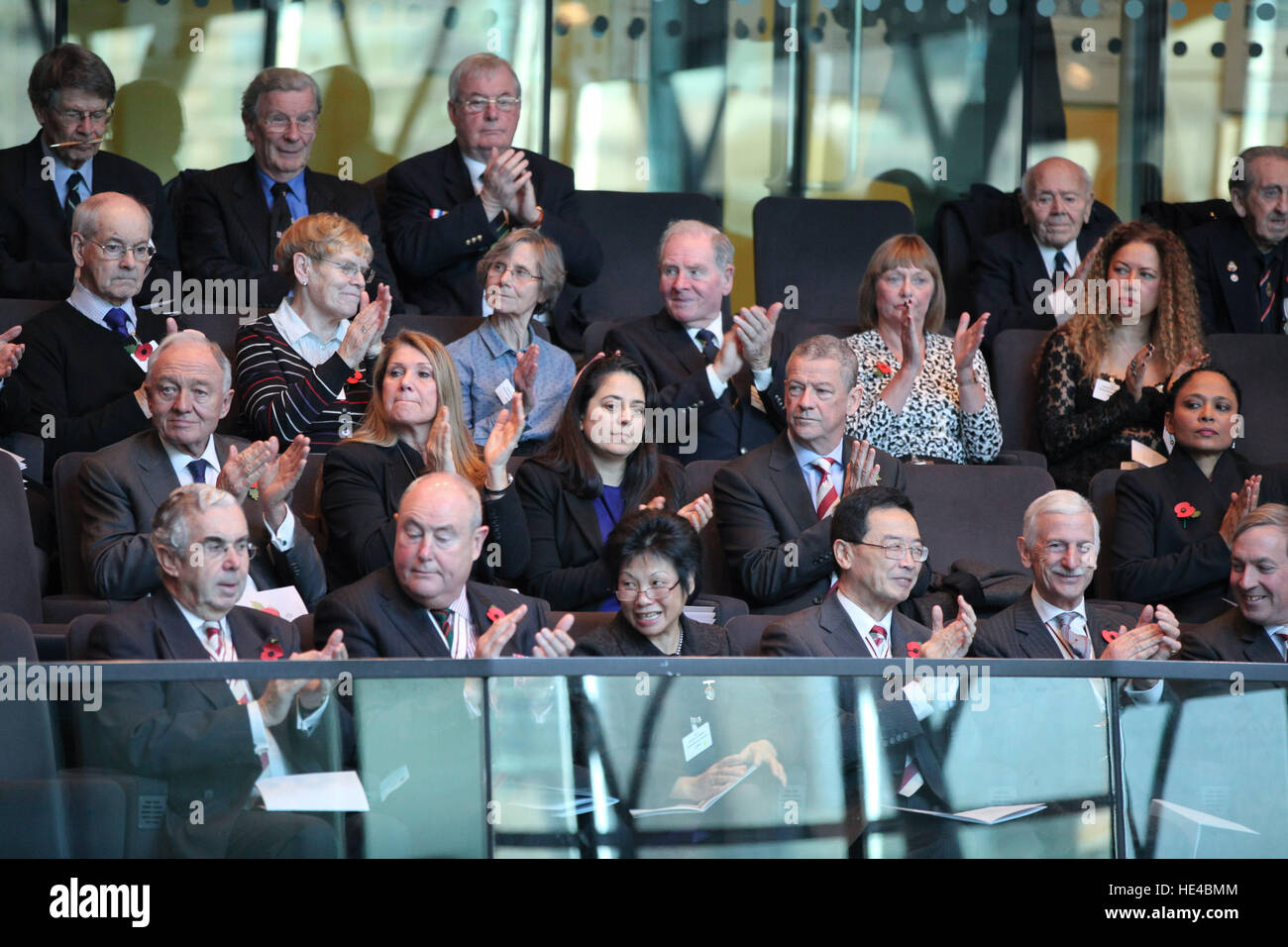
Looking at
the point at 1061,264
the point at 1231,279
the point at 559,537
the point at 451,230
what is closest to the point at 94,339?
the point at 451,230

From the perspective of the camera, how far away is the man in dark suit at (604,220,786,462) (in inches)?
169

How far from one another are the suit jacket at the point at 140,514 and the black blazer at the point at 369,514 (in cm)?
7

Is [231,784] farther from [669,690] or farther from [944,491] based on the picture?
[944,491]

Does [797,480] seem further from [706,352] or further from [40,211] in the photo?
[40,211]

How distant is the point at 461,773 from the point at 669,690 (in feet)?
1.20

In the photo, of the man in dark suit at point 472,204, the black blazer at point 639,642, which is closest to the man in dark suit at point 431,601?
the black blazer at point 639,642

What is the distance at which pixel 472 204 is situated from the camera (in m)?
4.73

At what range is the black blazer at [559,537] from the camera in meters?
3.84

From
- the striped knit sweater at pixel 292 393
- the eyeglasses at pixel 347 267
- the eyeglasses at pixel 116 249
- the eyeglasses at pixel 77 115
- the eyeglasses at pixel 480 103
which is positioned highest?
the eyeglasses at pixel 480 103

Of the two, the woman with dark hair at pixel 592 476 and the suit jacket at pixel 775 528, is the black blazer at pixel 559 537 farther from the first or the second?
the suit jacket at pixel 775 528

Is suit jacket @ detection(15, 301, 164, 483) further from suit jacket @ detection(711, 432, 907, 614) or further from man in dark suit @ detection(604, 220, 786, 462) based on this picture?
suit jacket @ detection(711, 432, 907, 614)
